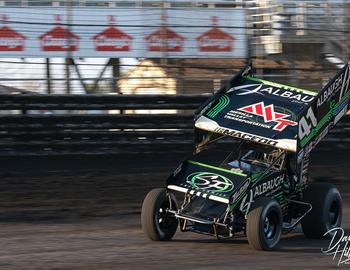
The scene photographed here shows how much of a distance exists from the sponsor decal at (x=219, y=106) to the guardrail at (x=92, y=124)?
495cm

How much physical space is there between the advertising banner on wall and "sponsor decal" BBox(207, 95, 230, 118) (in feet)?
18.1

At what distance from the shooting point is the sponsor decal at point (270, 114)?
8.67 m

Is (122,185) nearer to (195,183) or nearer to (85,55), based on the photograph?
(85,55)

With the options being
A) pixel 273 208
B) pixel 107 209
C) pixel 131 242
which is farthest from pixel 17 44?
pixel 273 208

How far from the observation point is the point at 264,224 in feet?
26.5

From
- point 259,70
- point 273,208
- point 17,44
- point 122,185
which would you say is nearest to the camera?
point 273,208

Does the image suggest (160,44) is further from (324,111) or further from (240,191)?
(240,191)

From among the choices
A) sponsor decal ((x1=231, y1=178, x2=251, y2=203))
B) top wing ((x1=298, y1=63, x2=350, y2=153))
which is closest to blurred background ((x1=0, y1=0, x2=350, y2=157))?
top wing ((x1=298, y1=63, x2=350, y2=153))

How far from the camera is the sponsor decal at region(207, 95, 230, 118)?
8.97 meters

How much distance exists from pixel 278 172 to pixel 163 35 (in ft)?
21.2

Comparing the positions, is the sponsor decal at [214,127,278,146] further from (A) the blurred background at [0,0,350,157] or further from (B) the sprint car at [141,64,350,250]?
(A) the blurred background at [0,0,350,157]

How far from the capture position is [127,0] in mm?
15008

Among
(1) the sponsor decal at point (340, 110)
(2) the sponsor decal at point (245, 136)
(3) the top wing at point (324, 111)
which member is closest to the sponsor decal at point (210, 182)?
(2) the sponsor decal at point (245, 136)

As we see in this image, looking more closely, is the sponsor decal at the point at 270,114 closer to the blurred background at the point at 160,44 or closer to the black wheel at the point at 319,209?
the black wheel at the point at 319,209
